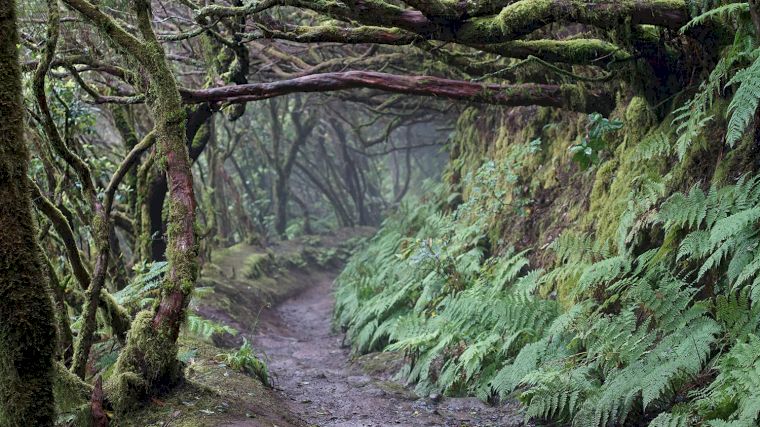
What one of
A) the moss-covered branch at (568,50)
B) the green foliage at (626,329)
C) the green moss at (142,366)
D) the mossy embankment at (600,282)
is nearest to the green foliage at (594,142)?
the mossy embankment at (600,282)

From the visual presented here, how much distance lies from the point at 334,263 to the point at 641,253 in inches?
559

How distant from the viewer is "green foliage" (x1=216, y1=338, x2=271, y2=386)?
20.6 ft

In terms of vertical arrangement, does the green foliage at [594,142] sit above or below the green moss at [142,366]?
above

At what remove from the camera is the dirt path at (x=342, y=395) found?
18.6ft

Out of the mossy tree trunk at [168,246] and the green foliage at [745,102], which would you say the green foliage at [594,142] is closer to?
the green foliage at [745,102]

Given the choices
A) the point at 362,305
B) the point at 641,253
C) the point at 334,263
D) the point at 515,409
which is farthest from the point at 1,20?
the point at 334,263

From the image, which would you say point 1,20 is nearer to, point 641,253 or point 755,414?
point 755,414

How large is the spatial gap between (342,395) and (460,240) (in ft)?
11.3

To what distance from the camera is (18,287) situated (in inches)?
123

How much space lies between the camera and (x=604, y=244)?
614cm

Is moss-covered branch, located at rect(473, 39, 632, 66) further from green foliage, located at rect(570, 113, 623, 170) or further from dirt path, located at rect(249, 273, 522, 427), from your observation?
dirt path, located at rect(249, 273, 522, 427)

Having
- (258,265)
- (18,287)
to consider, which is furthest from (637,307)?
(258,265)

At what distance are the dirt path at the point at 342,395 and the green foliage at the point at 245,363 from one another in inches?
9.7

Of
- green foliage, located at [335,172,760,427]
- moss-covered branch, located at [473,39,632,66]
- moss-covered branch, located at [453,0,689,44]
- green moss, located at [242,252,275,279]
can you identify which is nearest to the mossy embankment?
green foliage, located at [335,172,760,427]
